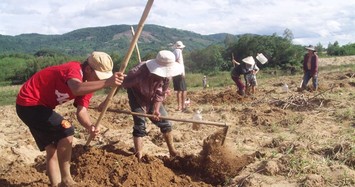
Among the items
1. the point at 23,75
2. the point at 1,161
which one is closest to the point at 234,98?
the point at 1,161

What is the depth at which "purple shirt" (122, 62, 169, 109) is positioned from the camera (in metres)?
4.88

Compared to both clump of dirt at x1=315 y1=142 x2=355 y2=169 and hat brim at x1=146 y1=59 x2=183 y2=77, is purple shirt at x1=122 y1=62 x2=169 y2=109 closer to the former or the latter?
hat brim at x1=146 y1=59 x2=183 y2=77

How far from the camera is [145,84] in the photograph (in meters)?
4.92

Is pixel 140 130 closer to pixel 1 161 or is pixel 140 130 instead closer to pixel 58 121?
pixel 58 121

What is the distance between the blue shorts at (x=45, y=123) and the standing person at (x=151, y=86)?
1142 millimetres

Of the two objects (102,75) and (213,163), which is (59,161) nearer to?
(102,75)

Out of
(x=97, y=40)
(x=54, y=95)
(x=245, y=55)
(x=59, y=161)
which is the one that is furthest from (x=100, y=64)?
(x=97, y=40)

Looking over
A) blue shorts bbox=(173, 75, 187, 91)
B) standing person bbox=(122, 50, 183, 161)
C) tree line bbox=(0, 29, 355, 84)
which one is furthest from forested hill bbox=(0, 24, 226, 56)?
standing person bbox=(122, 50, 183, 161)

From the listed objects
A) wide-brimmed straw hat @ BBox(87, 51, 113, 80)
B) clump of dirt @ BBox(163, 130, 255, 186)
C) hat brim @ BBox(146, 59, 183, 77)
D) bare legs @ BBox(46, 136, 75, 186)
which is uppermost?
wide-brimmed straw hat @ BBox(87, 51, 113, 80)

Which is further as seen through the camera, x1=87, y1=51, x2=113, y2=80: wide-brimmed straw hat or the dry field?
the dry field

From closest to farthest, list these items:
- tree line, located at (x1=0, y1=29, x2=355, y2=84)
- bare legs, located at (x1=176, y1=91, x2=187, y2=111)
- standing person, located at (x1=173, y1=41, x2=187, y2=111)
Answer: standing person, located at (x1=173, y1=41, x2=187, y2=111) < bare legs, located at (x1=176, y1=91, x2=187, y2=111) < tree line, located at (x1=0, y1=29, x2=355, y2=84)

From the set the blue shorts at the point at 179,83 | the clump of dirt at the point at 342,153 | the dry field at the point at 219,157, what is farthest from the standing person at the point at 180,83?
the clump of dirt at the point at 342,153

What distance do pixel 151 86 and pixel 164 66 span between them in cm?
32

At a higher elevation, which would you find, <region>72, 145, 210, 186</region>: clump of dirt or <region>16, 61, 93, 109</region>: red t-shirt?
<region>16, 61, 93, 109</region>: red t-shirt
